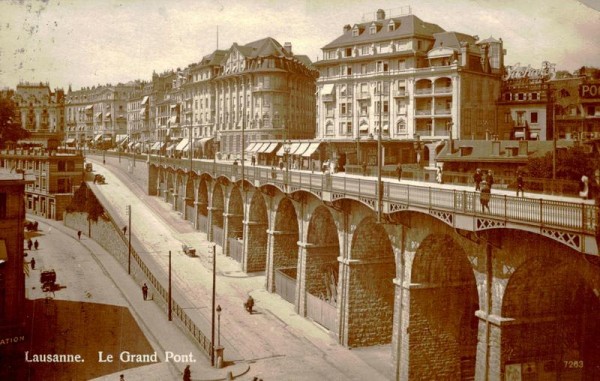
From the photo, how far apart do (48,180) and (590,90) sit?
56642 mm

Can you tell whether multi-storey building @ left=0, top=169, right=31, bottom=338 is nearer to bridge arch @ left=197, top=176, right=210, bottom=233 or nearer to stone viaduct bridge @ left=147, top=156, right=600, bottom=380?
stone viaduct bridge @ left=147, top=156, right=600, bottom=380

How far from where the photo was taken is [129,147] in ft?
382

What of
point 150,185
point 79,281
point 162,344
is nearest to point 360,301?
point 162,344

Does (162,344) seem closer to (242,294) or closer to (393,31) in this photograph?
(242,294)

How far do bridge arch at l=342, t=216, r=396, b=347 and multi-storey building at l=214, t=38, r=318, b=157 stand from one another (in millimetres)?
46049

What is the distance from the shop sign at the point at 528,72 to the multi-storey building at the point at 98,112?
90.6 meters

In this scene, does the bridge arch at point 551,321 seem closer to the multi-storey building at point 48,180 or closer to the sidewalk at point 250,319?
the sidewalk at point 250,319

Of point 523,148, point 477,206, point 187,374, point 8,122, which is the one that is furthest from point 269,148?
point 477,206

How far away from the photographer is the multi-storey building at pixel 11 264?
98.8 ft

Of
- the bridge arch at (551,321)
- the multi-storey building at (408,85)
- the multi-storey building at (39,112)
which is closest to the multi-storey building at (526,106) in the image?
the multi-storey building at (408,85)

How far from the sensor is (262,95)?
84.6 meters

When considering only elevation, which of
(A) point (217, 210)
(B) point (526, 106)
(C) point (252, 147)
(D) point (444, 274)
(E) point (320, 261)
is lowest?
(E) point (320, 261)

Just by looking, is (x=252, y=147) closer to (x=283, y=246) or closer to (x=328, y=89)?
(x=328, y=89)

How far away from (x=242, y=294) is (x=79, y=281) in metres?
14.6
